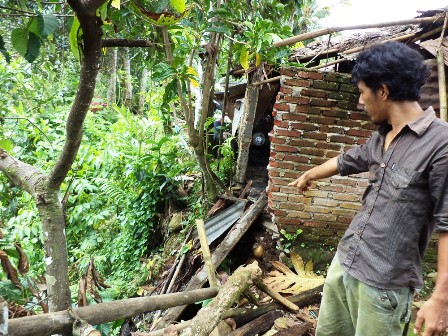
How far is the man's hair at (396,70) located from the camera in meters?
1.38

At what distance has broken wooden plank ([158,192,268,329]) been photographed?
2934mm

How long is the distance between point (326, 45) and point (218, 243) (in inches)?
108

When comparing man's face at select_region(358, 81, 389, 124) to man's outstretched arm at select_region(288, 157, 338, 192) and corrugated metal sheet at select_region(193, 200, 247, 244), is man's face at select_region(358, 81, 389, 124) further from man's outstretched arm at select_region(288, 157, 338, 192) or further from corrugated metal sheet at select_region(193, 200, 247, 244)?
corrugated metal sheet at select_region(193, 200, 247, 244)

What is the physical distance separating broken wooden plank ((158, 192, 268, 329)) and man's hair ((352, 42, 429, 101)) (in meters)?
2.55

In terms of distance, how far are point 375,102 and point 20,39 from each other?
152 centimetres

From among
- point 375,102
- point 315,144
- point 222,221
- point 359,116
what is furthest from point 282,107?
point 222,221

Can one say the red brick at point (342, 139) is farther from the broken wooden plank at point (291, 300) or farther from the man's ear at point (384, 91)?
the man's ear at point (384, 91)

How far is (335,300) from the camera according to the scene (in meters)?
1.83

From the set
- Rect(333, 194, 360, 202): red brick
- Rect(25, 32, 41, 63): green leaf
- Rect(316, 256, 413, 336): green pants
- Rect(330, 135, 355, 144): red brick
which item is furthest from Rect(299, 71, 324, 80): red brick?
Rect(25, 32, 41, 63): green leaf

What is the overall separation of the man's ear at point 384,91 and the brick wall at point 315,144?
156cm

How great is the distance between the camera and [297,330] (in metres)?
2.45

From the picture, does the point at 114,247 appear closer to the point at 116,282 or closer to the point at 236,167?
the point at 116,282

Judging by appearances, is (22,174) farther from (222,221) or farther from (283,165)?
(222,221)

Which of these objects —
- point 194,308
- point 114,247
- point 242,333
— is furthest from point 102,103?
point 242,333
